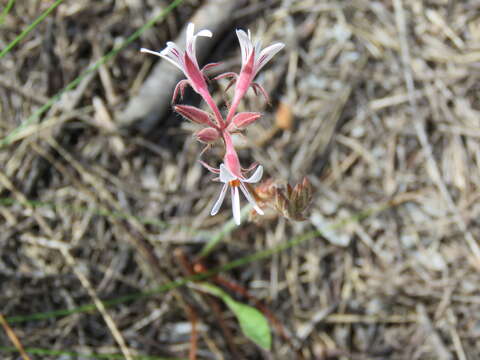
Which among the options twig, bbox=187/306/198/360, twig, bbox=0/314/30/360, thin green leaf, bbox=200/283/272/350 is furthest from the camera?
twig, bbox=187/306/198/360

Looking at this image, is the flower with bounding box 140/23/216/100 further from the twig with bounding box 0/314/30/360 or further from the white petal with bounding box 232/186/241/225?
the twig with bounding box 0/314/30/360

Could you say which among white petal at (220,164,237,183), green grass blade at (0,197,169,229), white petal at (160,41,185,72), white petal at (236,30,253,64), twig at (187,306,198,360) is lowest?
twig at (187,306,198,360)

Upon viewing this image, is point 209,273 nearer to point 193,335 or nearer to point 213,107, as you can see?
point 193,335

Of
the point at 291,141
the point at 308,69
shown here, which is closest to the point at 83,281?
the point at 291,141

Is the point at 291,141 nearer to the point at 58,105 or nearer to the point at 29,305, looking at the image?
the point at 58,105

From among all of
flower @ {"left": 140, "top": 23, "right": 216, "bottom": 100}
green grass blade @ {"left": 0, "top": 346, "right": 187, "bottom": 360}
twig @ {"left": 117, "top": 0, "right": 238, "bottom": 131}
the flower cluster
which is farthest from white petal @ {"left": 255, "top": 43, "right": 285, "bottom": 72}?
green grass blade @ {"left": 0, "top": 346, "right": 187, "bottom": 360}

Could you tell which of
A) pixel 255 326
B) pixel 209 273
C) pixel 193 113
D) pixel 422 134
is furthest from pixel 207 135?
pixel 422 134
